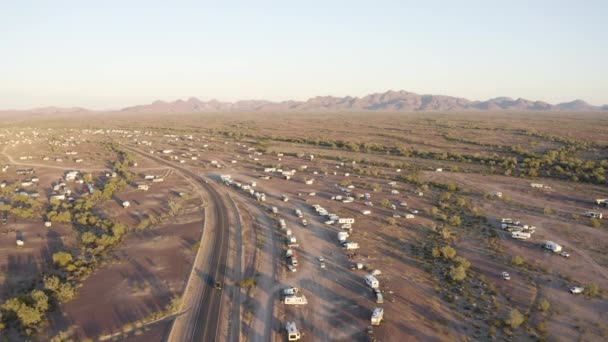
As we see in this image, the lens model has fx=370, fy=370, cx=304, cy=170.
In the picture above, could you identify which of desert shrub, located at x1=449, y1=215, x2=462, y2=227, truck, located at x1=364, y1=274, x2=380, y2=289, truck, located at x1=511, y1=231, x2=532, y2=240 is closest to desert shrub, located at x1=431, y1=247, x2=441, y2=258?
truck, located at x1=364, y1=274, x2=380, y2=289

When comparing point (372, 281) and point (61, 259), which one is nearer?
point (372, 281)

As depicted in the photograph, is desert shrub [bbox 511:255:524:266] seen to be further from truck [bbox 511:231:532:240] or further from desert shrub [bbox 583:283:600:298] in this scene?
truck [bbox 511:231:532:240]

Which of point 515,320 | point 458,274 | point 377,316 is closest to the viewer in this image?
point 515,320

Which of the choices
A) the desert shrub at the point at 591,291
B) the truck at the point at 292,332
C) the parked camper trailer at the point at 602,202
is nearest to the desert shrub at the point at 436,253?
the desert shrub at the point at 591,291

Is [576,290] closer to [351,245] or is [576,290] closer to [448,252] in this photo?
[448,252]

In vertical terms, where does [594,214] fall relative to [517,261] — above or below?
above

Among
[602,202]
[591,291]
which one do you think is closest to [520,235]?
[591,291]

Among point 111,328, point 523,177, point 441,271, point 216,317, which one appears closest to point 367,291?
point 441,271

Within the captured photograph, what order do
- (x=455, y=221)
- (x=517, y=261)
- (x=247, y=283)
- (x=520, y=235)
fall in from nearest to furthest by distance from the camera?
(x=247, y=283)
(x=517, y=261)
(x=520, y=235)
(x=455, y=221)
